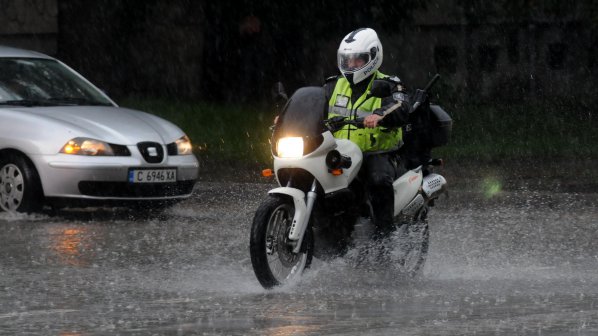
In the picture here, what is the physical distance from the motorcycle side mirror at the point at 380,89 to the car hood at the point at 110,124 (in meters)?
4.25

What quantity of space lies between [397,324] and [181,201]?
6.66 meters

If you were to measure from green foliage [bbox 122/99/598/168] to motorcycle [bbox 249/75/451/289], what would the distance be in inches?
358

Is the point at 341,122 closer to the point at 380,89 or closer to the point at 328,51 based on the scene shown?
the point at 380,89

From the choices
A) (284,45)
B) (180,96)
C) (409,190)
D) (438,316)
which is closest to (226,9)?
(284,45)

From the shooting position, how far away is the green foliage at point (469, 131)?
63.2 ft

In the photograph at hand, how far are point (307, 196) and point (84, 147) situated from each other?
162 inches

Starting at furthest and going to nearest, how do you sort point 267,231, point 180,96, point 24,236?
1. point 180,96
2. point 24,236
3. point 267,231

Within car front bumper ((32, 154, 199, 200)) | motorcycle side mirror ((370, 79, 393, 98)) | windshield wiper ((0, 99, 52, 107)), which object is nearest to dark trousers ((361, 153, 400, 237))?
motorcycle side mirror ((370, 79, 393, 98))

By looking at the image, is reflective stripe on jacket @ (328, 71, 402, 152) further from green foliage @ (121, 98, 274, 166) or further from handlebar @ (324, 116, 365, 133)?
green foliage @ (121, 98, 274, 166)

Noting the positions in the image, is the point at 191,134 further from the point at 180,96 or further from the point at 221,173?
the point at 180,96

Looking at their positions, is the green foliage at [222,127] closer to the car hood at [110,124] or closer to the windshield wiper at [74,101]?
the windshield wiper at [74,101]

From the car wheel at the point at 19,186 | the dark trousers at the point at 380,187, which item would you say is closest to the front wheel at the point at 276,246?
the dark trousers at the point at 380,187

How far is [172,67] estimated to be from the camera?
38.9 metres

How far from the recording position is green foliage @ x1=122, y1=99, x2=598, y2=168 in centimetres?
1925
